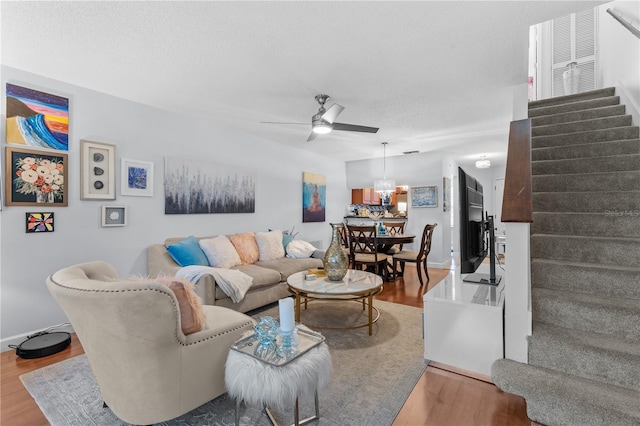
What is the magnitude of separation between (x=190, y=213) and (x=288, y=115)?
1.86 metres

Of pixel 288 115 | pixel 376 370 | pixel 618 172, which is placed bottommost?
pixel 376 370

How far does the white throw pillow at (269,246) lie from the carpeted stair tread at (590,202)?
3170 mm

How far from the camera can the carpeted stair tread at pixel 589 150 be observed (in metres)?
2.66

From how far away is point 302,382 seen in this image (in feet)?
4.40

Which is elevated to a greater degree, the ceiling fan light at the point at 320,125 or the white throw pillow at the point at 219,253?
the ceiling fan light at the point at 320,125

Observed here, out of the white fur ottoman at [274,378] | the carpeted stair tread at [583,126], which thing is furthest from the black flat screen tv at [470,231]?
the carpeted stair tread at [583,126]

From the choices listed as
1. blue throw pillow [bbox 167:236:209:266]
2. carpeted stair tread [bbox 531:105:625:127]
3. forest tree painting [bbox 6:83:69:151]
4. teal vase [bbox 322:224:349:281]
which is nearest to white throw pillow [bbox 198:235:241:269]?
blue throw pillow [bbox 167:236:209:266]

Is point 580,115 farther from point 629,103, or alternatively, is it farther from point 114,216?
point 114,216

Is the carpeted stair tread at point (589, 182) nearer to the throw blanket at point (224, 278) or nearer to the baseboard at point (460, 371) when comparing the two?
the baseboard at point (460, 371)

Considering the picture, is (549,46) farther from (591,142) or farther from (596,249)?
(596,249)

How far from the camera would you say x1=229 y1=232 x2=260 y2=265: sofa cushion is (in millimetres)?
3951

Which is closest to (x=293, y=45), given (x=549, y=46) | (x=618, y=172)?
(x=618, y=172)

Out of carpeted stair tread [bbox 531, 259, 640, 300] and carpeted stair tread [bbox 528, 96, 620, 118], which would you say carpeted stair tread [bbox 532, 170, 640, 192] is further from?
carpeted stair tread [bbox 528, 96, 620, 118]

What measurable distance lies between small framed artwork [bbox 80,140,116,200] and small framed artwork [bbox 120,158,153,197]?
0.34 feet
